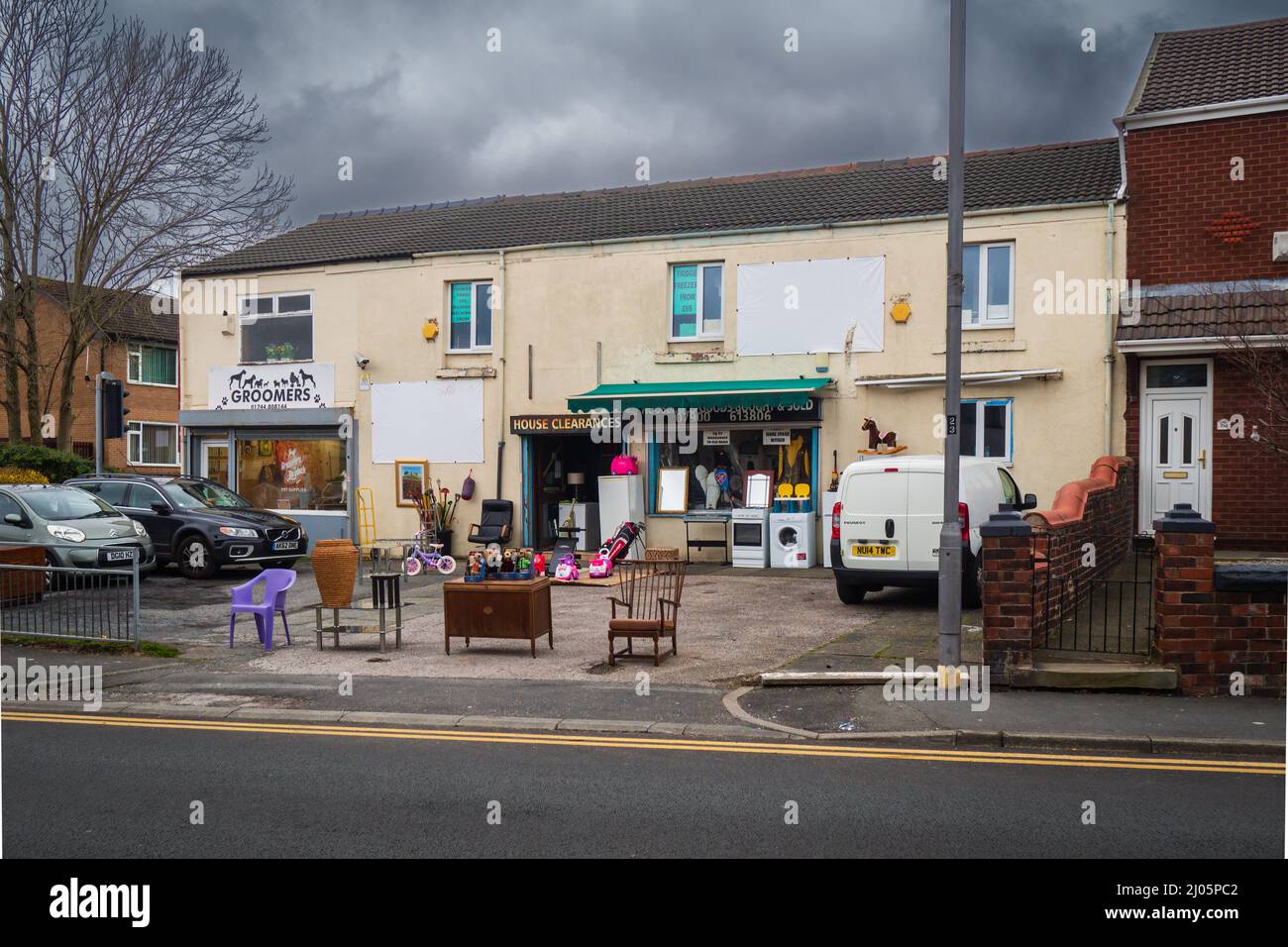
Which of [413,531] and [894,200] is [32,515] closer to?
[413,531]

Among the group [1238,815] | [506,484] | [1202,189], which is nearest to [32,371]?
[506,484]

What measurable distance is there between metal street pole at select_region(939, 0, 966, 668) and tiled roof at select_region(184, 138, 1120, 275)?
956 cm

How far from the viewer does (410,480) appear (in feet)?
76.0

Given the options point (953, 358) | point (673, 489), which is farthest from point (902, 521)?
point (673, 489)

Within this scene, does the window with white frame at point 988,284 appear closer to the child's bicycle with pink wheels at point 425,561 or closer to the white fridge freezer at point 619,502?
the white fridge freezer at point 619,502

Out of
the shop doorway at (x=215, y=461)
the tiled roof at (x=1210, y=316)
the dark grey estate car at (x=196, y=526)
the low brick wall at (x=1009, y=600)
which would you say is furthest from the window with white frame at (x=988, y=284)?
the shop doorway at (x=215, y=461)

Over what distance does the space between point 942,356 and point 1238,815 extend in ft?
45.8

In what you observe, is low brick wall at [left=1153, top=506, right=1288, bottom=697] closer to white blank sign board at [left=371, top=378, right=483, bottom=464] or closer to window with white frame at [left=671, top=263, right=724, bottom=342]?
window with white frame at [left=671, top=263, right=724, bottom=342]

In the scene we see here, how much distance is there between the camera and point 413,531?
23.0 m

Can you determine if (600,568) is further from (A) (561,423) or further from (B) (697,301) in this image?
(B) (697,301)

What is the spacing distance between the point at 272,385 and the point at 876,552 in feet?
52.3

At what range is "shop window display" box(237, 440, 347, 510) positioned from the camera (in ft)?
79.4

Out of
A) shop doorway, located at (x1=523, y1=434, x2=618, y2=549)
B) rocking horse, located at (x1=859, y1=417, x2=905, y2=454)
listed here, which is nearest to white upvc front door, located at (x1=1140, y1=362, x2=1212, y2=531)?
rocking horse, located at (x1=859, y1=417, x2=905, y2=454)

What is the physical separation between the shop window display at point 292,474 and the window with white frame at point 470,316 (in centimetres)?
369
